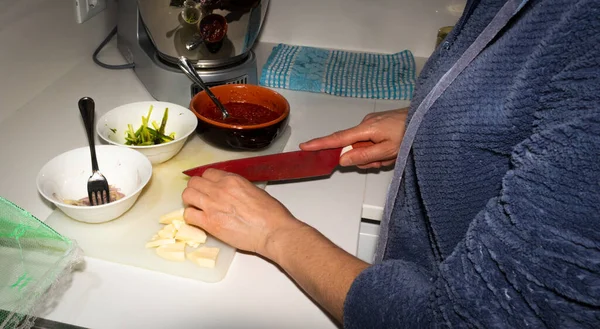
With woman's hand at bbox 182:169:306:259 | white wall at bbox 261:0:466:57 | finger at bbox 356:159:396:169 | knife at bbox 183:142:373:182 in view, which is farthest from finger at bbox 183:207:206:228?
white wall at bbox 261:0:466:57

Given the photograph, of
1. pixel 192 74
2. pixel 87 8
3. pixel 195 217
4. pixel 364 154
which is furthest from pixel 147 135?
pixel 87 8

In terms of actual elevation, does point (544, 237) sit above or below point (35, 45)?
above

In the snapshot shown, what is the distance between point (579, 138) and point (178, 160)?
2.20 ft

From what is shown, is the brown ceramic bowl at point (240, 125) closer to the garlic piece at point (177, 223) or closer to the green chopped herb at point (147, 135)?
the green chopped herb at point (147, 135)

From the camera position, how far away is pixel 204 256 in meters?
0.67

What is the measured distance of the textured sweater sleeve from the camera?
36 cm

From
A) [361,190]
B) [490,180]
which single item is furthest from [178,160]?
[490,180]

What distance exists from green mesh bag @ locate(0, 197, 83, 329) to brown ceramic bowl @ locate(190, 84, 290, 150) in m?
0.35

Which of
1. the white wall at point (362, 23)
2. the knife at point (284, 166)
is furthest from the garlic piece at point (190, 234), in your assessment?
the white wall at point (362, 23)

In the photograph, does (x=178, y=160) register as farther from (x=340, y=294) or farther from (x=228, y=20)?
(x=340, y=294)

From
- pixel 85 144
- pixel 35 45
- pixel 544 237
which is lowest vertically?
pixel 85 144

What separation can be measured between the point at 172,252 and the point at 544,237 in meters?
0.46

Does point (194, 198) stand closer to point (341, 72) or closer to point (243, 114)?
point (243, 114)

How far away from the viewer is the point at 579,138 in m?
0.36
